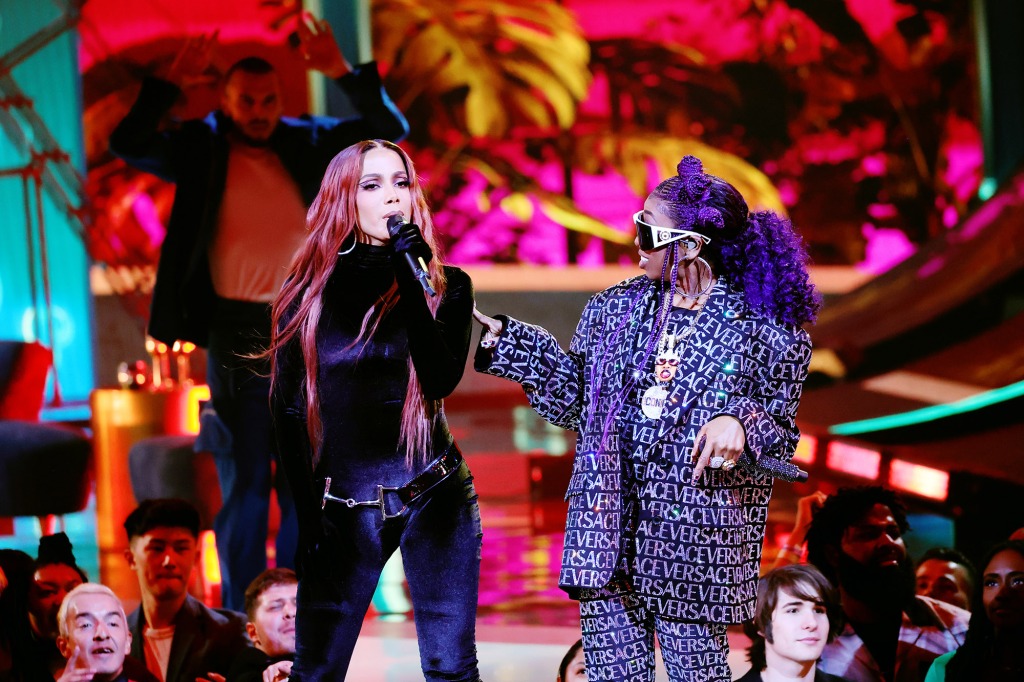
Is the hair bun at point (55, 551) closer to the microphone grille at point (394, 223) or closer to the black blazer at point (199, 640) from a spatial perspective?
the black blazer at point (199, 640)

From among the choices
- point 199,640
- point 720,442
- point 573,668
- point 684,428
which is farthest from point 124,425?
point 720,442

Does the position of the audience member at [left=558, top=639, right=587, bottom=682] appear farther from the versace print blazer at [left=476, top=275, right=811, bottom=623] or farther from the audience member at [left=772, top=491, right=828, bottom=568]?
the audience member at [left=772, top=491, right=828, bottom=568]

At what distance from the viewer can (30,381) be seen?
193 inches

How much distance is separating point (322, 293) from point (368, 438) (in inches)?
12.6

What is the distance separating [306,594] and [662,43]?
4.02 meters

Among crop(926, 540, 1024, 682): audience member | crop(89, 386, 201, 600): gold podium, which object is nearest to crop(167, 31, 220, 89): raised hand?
crop(89, 386, 201, 600): gold podium

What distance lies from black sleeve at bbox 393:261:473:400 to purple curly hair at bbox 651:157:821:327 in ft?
1.55

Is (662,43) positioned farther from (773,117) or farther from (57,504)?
(57,504)

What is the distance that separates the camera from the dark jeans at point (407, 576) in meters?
2.60

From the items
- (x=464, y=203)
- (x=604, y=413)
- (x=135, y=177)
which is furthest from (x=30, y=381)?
(x=604, y=413)

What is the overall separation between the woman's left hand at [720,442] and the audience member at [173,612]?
1664mm

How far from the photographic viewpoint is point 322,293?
2662 mm

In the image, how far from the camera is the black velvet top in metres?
2.62

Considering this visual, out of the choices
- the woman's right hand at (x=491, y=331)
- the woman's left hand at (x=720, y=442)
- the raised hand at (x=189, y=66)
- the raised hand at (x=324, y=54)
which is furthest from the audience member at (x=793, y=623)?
the raised hand at (x=189, y=66)
